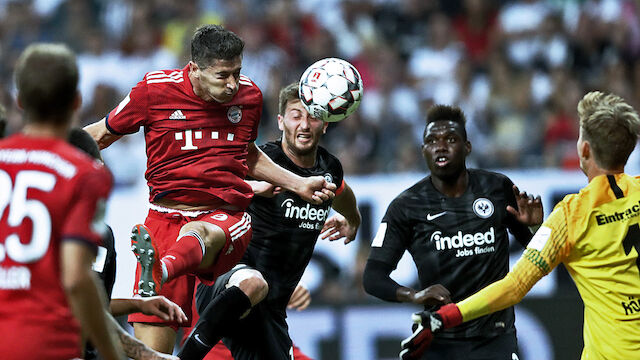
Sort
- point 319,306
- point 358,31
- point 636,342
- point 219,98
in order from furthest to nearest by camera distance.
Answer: point 358,31, point 319,306, point 219,98, point 636,342

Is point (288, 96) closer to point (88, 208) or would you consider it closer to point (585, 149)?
point (585, 149)

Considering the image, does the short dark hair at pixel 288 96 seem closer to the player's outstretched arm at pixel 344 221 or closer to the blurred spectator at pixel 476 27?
the player's outstretched arm at pixel 344 221

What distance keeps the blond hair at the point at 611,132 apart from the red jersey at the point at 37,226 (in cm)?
267

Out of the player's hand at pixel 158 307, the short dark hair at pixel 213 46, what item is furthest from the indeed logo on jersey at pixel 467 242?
the player's hand at pixel 158 307

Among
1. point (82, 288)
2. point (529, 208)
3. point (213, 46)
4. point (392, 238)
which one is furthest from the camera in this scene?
→ point (392, 238)

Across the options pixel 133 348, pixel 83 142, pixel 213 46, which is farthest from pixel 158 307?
pixel 213 46

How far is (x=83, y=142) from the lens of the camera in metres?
4.66

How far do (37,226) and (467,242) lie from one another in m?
3.56

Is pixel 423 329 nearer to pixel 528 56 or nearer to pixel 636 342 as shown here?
pixel 636 342

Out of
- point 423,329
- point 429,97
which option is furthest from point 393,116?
point 423,329

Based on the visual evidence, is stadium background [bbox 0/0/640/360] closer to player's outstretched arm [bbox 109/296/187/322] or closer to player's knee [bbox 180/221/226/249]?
player's knee [bbox 180/221/226/249]

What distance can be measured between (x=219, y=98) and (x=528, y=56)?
25.9 ft

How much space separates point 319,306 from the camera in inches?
381

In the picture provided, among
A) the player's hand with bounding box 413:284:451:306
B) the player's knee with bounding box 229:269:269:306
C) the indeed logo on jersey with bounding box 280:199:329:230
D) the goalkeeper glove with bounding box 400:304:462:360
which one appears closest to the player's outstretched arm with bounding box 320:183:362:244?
the indeed logo on jersey with bounding box 280:199:329:230
